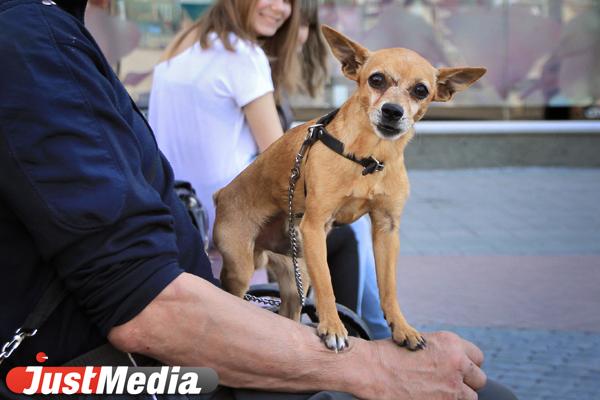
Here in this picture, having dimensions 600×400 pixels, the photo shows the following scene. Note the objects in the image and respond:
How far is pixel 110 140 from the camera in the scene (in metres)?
1.53

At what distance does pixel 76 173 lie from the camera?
1.47 metres

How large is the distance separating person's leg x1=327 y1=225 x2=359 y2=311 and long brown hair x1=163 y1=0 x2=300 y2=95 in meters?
0.94

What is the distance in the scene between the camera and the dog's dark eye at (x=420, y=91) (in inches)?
85.0

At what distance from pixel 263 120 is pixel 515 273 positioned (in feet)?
10.3

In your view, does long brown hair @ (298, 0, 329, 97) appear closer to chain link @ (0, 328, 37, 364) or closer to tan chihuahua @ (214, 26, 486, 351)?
tan chihuahua @ (214, 26, 486, 351)

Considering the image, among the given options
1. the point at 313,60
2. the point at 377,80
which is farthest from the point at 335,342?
the point at 313,60

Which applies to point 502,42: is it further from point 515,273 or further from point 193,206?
point 193,206

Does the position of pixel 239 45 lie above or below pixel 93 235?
below

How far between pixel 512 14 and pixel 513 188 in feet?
7.57

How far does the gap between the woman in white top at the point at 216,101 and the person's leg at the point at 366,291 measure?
1.80 ft

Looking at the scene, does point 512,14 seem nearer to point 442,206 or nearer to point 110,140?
point 442,206

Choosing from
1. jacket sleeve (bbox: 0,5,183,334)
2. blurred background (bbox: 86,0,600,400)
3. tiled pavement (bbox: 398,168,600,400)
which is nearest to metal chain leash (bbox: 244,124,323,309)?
jacket sleeve (bbox: 0,5,183,334)

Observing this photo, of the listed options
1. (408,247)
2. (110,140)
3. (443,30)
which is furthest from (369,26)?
(110,140)

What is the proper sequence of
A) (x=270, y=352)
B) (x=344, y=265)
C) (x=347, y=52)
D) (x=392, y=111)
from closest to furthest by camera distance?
1. (x=270, y=352)
2. (x=392, y=111)
3. (x=347, y=52)
4. (x=344, y=265)
